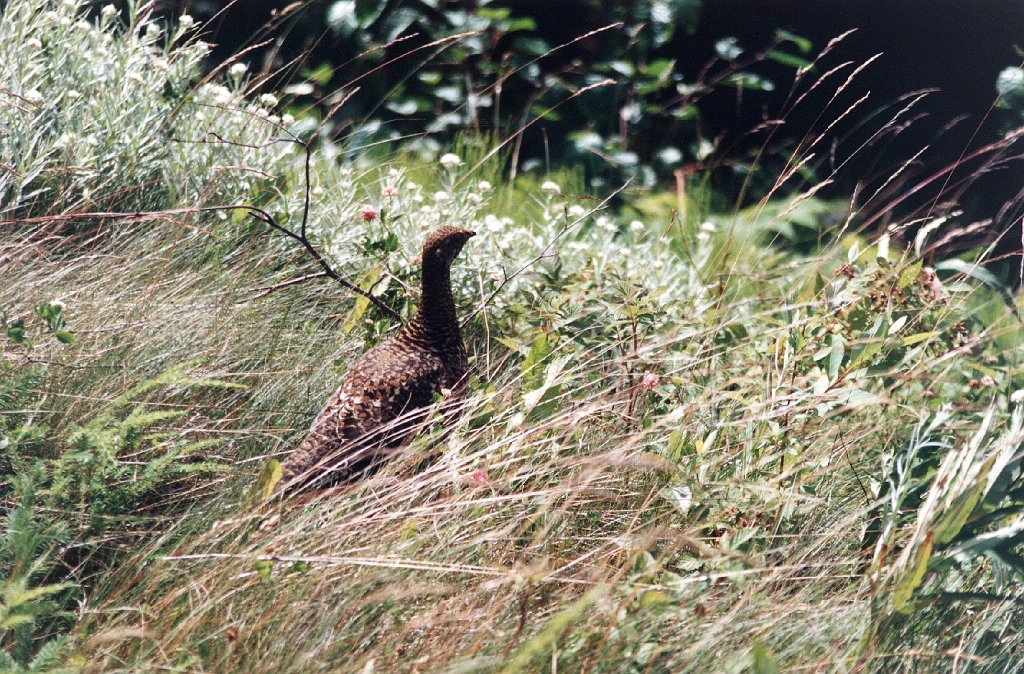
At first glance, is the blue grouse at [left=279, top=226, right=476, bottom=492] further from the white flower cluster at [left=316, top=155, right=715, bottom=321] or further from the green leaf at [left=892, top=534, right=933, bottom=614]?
the green leaf at [left=892, top=534, right=933, bottom=614]

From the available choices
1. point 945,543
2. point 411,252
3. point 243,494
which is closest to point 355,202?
point 411,252

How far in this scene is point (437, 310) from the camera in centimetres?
295

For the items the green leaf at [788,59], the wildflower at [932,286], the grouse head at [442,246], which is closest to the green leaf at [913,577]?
the wildflower at [932,286]

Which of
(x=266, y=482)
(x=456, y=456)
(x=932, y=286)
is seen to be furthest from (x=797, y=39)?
(x=266, y=482)

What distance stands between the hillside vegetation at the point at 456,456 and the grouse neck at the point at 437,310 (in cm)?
26

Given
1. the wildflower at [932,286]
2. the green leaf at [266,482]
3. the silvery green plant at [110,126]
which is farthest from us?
the silvery green plant at [110,126]

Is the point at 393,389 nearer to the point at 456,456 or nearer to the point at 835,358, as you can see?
the point at 456,456

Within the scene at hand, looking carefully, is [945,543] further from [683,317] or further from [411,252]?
[411,252]

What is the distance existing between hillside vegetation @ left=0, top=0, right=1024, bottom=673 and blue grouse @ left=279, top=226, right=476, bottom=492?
0.10m

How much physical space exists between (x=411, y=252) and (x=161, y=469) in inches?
63.5

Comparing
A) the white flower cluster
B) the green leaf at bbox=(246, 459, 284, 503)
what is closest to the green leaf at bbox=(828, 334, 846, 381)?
the white flower cluster

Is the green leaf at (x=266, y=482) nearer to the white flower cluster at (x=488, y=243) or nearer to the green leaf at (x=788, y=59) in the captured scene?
the white flower cluster at (x=488, y=243)

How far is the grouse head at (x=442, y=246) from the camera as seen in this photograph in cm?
296

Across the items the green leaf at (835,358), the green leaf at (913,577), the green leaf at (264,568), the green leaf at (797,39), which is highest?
the green leaf at (264,568)
